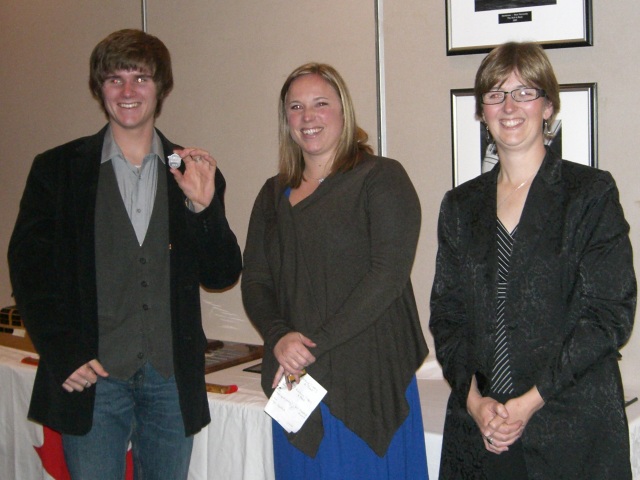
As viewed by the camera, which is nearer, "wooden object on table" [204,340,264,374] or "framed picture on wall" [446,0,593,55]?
"framed picture on wall" [446,0,593,55]

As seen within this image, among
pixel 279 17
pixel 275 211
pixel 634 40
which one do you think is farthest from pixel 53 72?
pixel 634 40

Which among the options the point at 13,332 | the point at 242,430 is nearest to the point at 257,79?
the point at 242,430

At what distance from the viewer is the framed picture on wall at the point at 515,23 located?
239 cm

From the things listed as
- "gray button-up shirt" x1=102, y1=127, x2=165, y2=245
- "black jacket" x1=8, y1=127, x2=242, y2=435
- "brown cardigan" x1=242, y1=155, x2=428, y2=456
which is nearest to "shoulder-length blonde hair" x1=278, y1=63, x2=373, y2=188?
"brown cardigan" x1=242, y1=155, x2=428, y2=456

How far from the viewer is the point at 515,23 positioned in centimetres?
247

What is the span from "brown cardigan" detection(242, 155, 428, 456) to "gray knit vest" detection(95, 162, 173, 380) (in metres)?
0.27

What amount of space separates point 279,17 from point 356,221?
138 centimetres

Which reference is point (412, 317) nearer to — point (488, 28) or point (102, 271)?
point (102, 271)

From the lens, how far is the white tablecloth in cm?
222

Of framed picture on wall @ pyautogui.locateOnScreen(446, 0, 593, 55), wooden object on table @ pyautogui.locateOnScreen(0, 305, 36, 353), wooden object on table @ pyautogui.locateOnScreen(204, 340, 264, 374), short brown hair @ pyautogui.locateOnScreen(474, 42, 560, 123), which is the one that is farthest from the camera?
wooden object on table @ pyautogui.locateOnScreen(0, 305, 36, 353)

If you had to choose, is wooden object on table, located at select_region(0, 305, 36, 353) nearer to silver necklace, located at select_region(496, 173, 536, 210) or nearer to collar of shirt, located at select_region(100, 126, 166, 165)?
collar of shirt, located at select_region(100, 126, 166, 165)

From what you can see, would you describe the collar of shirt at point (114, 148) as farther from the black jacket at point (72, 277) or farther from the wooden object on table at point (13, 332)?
the wooden object on table at point (13, 332)

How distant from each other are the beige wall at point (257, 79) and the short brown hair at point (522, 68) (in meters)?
0.83

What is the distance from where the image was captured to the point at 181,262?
1983 mm
